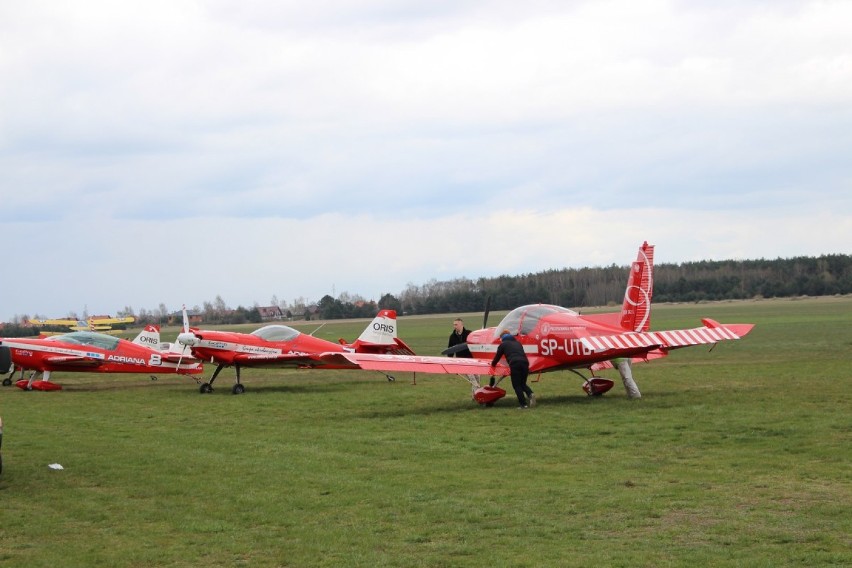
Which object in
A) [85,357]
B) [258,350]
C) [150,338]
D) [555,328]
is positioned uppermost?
[555,328]

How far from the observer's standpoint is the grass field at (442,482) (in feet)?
23.1

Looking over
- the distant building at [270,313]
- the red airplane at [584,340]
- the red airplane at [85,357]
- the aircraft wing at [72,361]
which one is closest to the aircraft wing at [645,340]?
the red airplane at [584,340]

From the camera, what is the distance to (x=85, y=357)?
78.5ft

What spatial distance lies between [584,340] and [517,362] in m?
1.18

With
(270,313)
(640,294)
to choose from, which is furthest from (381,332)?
(270,313)

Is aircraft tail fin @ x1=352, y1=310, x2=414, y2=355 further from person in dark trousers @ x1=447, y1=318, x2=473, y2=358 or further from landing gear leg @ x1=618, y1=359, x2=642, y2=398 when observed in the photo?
landing gear leg @ x1=618, y1=359, x2=642, y2=398

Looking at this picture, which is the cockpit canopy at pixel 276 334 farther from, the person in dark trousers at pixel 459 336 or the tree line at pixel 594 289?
the tree line at pixel 594 289

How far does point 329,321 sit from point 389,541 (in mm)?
88276

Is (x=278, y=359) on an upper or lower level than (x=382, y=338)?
lower

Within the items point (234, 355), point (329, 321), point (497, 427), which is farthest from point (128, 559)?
point (329, 321)

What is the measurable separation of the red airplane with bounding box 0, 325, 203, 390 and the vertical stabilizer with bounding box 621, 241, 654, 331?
12.0 metres

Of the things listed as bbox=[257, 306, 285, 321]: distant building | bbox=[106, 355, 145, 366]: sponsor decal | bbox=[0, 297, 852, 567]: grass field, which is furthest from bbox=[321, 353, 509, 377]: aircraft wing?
bbox=[257, 306, 285, 321]: distant building

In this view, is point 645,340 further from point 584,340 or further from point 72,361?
point 72,361

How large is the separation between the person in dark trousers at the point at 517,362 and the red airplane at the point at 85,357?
35.5 feet
